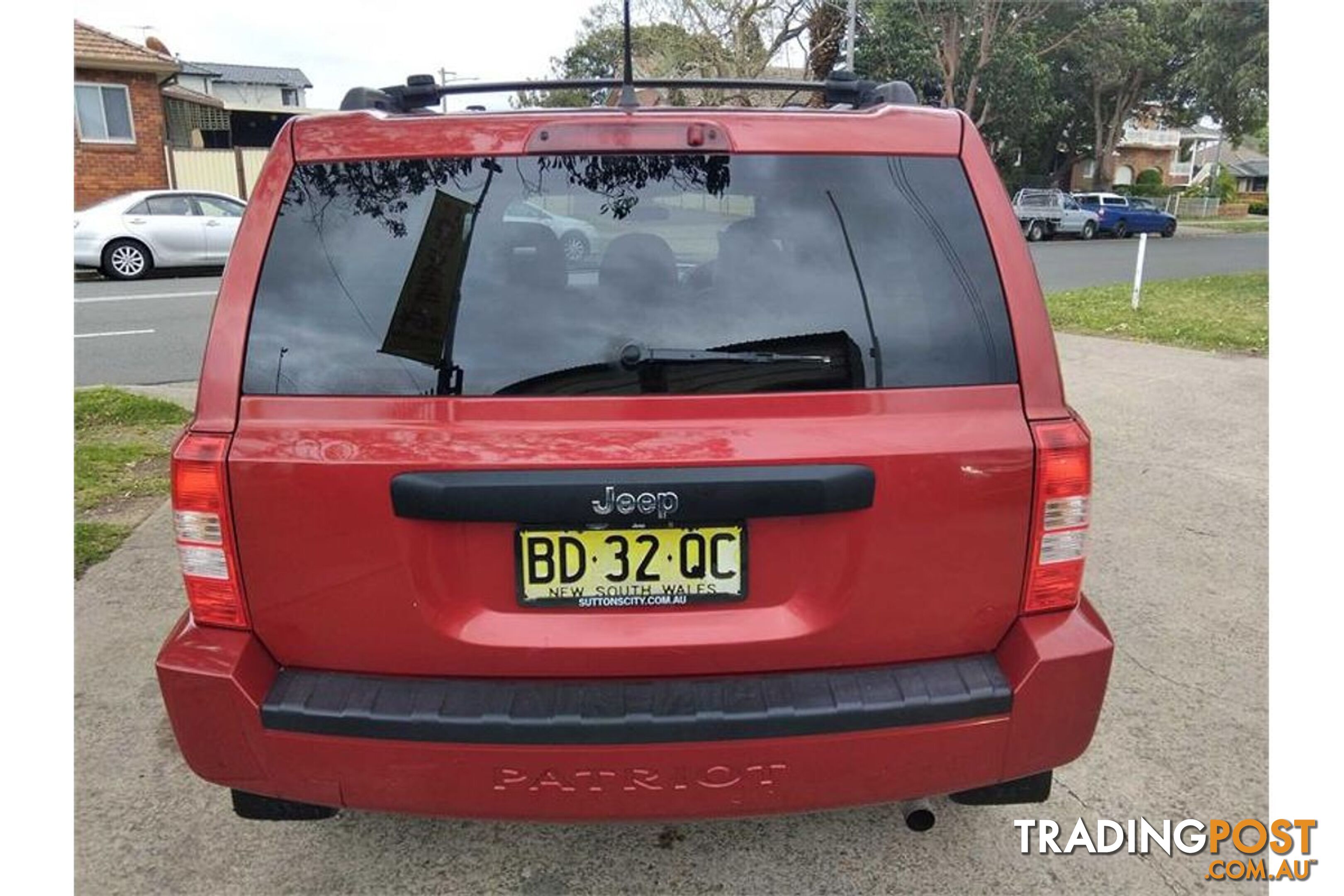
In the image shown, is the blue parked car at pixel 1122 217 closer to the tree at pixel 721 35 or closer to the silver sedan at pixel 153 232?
the tree at pixel 721 35

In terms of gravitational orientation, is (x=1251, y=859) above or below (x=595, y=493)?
below

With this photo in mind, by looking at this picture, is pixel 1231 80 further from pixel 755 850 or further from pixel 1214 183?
pixel 1214 183

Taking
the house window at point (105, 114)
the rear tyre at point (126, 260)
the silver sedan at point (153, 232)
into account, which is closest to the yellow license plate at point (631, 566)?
the silver sedan at point (153, 232)

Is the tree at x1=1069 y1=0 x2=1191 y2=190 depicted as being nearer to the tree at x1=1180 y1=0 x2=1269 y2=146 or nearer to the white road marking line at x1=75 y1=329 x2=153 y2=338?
the tree at x1=1180 y1=0 x2=1269 y2=146

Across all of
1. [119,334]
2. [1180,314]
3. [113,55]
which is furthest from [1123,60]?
[119,334]

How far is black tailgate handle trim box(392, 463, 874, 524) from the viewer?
6.01 ft

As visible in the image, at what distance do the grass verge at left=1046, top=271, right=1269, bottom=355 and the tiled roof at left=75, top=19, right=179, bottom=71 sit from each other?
771 inches

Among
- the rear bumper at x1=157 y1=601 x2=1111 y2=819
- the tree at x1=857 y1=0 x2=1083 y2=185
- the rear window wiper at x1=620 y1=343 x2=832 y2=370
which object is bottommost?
the rear bumper at x1=157 y1=601 x2=1111 y2=819

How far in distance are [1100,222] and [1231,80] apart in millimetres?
12068

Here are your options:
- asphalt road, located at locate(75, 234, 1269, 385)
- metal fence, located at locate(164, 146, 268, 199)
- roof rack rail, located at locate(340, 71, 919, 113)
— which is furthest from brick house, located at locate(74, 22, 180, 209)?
roof rack rail, located at locate(340, 71, 919, 113)

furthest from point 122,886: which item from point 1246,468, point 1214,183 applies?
point 1214,183

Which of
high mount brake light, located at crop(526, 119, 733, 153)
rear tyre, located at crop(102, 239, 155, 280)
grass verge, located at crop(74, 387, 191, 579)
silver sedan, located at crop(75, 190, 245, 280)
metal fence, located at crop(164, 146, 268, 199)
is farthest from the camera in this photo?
metal fence, located at crop(164, 146, 268, 199)

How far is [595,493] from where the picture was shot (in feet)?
6.01

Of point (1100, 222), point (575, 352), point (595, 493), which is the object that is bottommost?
point (595, 493)
